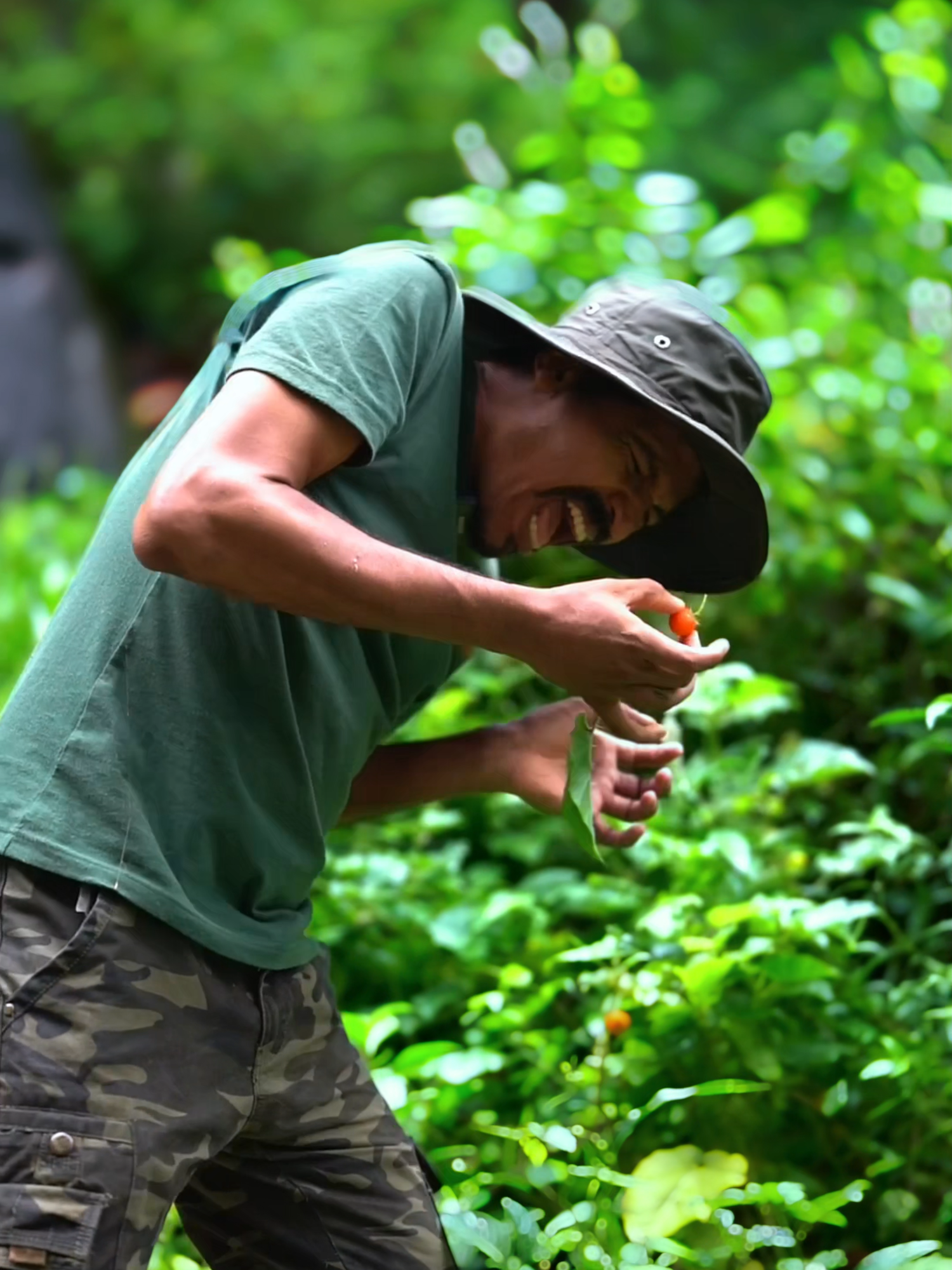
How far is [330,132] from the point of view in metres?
9.09

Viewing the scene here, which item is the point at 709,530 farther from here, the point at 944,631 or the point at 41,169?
the point at 41,169

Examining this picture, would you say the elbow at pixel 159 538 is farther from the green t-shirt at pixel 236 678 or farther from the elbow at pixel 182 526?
the green t-shirt at pixel 236 678

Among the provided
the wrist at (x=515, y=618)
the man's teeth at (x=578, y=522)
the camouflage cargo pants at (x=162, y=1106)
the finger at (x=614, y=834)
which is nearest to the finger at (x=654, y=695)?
the wrist at (x=515, y=618)

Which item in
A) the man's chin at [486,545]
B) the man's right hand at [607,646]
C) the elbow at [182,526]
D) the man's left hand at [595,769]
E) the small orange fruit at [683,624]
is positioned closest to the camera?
the elbow at [182,526]

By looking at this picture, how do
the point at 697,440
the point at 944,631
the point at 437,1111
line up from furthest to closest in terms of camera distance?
the point at 944,631, the point at 437,1111, the point at 697,440

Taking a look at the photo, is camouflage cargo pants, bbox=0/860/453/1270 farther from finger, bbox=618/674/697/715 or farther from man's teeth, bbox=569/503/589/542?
man's teeth, bbox=569/503/589/542

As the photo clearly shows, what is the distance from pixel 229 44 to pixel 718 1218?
8.63m

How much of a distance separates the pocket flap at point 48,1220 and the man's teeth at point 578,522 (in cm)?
110

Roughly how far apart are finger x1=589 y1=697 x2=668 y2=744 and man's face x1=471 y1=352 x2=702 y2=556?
0.96 ft

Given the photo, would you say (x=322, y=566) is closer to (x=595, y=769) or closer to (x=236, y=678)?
(x=236, y=678)

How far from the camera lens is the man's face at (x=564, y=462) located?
2064mm

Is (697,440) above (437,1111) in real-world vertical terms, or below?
above

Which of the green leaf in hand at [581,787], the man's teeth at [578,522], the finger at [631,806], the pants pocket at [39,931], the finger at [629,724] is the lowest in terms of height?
the finger at [631,806]

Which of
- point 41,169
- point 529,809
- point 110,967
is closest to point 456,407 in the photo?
point 110,967
